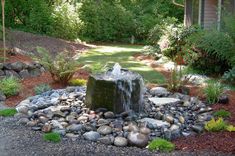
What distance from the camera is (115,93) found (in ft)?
21.4

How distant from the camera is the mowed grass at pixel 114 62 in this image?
1020cm

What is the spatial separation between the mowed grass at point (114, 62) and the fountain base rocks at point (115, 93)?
8.81 ft

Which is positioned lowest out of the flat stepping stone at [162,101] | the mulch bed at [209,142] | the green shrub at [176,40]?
the mulch bed at [209,142]

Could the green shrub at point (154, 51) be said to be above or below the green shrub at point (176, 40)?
below

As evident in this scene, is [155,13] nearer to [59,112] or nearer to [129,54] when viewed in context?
[129,54]

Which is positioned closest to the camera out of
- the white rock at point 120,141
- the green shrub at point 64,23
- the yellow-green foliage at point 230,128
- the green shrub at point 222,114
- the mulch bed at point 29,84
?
the white rock at point 120,141

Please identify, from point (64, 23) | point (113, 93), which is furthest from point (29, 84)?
point (64, 23)

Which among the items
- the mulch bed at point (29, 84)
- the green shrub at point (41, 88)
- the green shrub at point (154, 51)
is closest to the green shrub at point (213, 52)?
the green shrub at point (154, 51)

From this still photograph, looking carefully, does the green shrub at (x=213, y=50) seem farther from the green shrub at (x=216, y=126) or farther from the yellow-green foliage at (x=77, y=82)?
the green shrub at (x=216, y=126)

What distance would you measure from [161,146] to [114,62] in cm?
787

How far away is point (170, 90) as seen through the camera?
815cm

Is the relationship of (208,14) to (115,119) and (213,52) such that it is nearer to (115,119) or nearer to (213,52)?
(213,52)

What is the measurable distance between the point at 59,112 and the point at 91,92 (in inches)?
24.1

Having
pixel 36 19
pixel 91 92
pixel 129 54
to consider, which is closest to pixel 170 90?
pixel 91 92
